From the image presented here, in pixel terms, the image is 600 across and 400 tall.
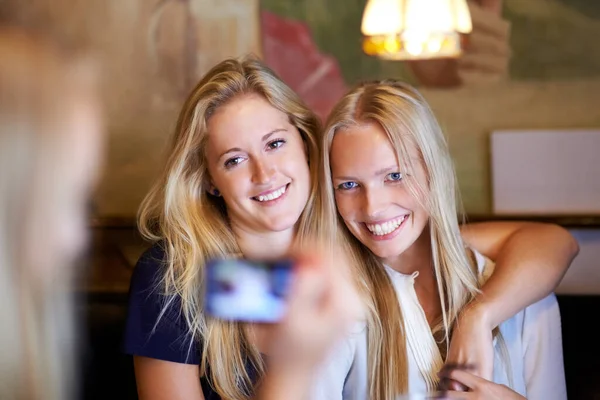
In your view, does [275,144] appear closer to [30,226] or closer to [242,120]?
[242,120]

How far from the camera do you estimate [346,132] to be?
81cm

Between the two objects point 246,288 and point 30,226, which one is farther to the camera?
point 246,288

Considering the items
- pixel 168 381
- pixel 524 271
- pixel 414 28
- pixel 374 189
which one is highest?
pixel 414 28

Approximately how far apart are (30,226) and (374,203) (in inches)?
16.1

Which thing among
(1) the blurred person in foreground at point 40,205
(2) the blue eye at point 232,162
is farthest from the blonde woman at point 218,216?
(1) the blurred person in foreground at point 40,205

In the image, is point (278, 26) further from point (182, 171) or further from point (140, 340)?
point (140, 340)

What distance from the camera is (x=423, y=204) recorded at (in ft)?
2.72

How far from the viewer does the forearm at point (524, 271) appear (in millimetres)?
840

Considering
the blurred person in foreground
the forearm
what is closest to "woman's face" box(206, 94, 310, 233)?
the forearm

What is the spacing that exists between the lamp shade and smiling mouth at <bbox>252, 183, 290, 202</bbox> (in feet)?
1.41

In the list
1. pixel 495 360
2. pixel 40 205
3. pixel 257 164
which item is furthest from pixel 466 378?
pixel 40 205

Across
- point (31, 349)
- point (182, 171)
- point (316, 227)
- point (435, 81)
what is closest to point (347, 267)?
point (316, 227)

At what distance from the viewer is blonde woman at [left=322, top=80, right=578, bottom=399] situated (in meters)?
0.79

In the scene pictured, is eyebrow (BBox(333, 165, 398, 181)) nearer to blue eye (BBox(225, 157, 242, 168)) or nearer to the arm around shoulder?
blue eye (BBox(225, 157, 242, 168))
